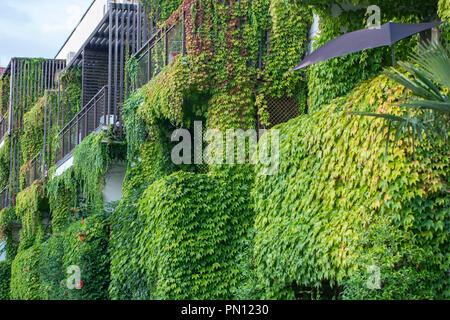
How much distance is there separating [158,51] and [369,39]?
6.81m

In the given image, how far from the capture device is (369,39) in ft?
29.0

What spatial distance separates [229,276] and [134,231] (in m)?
2.56

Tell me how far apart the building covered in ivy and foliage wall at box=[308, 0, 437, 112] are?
0.02 metres

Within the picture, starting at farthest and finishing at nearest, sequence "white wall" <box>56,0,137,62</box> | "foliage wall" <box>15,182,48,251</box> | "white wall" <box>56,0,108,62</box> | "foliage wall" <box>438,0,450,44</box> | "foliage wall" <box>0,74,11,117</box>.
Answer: "foliage wall" <box>0,74,11,117</box>, "foliage wall" <box>15,182,48,251</box>, "white wall" <box>56,0,108,62</box>, "white wall" <box>56,0,137,62</box>, "foliage wall" <box>438,0,450,44</box>

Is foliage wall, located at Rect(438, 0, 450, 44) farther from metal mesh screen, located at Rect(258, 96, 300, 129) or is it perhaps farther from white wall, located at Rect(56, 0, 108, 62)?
white wall, located at Rect(56, 0, 108, 62)

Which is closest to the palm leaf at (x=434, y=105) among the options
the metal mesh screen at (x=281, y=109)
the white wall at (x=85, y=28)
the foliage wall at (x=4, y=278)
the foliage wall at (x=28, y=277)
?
the metal mesh screen at (x=281, y=109)

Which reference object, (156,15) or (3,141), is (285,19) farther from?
(3,141)

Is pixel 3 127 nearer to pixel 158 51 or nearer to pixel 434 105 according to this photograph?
pixel 158 51

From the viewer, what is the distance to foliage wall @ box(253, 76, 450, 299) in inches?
302

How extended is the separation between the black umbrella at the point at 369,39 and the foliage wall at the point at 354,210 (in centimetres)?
50

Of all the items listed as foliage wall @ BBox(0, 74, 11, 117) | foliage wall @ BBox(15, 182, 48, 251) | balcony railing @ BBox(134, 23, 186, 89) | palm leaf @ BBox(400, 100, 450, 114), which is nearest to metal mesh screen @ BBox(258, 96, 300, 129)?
balcony railing @ BBox(134, 23, 186, 89)

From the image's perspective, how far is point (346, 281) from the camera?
816cm

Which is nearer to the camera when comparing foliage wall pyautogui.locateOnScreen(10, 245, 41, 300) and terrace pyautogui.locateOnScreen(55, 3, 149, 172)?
terrace pyautogui.locateOnScreen(55, 3, 149, 172)
